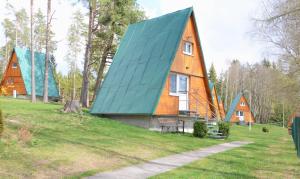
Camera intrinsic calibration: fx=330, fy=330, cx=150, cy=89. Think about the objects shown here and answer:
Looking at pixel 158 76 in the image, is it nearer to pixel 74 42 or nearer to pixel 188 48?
pixel 188 48

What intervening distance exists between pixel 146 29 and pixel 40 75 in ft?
72.1

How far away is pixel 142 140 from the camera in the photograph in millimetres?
14195

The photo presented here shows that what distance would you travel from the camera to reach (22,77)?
3947 centimetres

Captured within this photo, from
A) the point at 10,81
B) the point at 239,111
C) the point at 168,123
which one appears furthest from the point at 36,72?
the point at 239,111

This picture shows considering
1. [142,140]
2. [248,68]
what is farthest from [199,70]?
[248,68]

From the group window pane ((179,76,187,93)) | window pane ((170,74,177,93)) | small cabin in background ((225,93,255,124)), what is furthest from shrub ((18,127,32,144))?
small cabin in background ((225,93,255,124))

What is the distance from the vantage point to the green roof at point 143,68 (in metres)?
19.2

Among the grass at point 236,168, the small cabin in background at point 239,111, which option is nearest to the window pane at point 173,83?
the grass at point 236,168

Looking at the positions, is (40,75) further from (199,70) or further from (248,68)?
(248,68)

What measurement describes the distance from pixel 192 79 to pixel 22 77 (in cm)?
2499

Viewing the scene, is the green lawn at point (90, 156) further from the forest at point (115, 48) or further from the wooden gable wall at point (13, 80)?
the wooden gable wall at point (13, 80)

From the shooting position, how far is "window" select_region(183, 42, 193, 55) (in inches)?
856

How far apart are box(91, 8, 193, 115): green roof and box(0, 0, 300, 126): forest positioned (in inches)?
217

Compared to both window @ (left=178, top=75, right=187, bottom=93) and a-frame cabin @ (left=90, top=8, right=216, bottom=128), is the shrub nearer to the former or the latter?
a-frame cabin @ (left=90, top=8, right=216, bottom=128)
